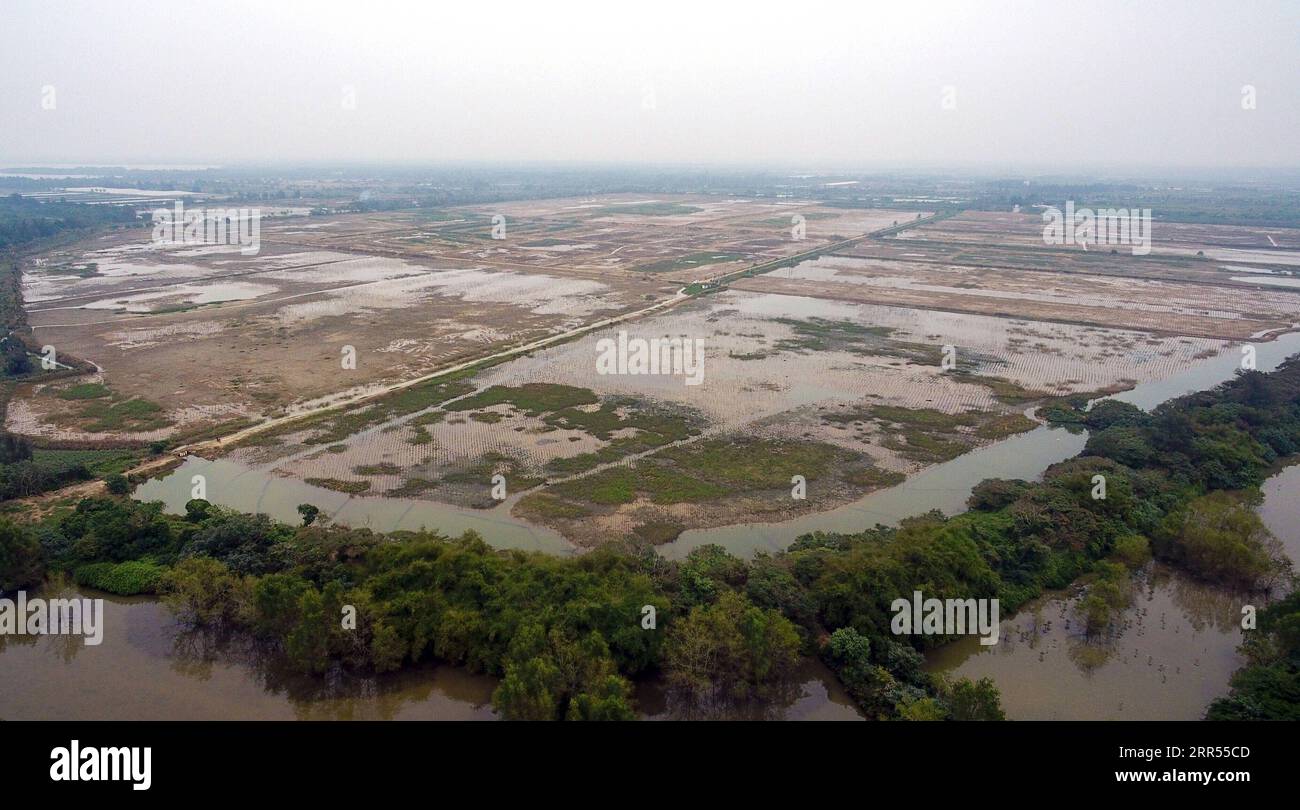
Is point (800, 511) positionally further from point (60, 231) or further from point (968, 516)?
point (60, 231)

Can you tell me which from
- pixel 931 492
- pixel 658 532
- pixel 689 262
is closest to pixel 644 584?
pixel 658 532

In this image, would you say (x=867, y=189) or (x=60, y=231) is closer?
(x=60, y=231)

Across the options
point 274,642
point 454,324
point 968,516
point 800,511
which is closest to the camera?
point 274,642

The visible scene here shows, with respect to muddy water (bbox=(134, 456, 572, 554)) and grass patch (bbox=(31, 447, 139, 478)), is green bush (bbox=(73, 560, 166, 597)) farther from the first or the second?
grass patch (bbox=(31, 447, 139, 478))

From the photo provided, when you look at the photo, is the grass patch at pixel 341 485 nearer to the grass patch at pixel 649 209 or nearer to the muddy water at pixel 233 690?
the muddy water at pixel 233 690

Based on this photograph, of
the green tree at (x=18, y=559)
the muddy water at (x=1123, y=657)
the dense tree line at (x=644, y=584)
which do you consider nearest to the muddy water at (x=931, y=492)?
the dense tree line at (x=644, y=584)

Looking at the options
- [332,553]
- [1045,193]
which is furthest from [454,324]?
[1045,193]

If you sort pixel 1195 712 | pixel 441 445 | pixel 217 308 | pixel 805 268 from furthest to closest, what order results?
pixel 805 268 → pixel 217 308 → pixel 441 445 → pixel 1195 712
